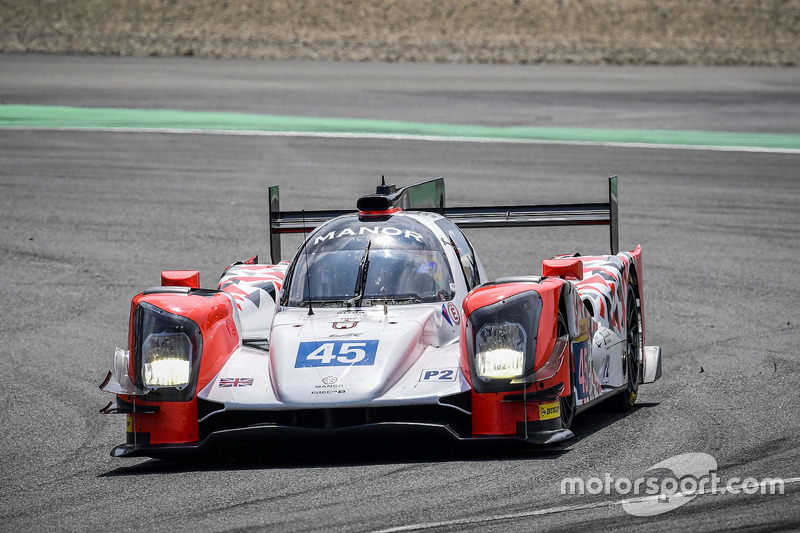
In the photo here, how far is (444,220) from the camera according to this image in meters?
8.94

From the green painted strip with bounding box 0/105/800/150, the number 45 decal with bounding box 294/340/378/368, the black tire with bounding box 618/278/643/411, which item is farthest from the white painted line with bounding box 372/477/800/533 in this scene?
the green painted strip with bounding box 0/105/800/150

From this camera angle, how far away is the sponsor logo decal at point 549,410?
7.05 metres

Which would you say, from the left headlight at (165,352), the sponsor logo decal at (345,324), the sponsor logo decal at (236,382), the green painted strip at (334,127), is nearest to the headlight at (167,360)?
the left headlight at (165,352)

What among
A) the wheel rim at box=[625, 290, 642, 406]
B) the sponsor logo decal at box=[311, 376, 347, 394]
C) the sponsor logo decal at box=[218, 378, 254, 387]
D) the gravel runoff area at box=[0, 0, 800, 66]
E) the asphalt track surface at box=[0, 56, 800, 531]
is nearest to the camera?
the asphalt track surface at box=[0, 56, 800, 531]

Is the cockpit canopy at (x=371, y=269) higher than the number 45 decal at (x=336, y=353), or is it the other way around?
the cockpit canopy at (x=371, y=269)

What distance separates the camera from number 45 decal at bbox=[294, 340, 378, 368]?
23.3 feet

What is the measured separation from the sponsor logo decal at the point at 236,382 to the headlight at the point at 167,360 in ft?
0.64

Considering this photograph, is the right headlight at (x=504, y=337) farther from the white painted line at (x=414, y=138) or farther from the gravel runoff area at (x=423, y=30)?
the gravel runoff area at (x=423, y=30)

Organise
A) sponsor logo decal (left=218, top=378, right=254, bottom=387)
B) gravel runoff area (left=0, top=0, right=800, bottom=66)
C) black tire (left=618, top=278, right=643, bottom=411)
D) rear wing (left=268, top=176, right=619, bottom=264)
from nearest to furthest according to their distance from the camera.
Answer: sponsor logo decal (left=218, top=378, right=254, bottom=387)
black tire (left=618, top=278, right=643, bottom=411)
rear wing (left=268, top=176, right=619, bottom=264)
gravel runoff area (left=0, top=0, right=800, bottom=66)

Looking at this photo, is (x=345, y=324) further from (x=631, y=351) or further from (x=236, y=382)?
(x=631, y=351)

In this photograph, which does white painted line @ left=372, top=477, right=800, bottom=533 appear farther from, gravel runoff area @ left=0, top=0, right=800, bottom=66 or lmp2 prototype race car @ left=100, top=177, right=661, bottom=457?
gravel runoff area @ left=0, top=0, right=800, bottom=66

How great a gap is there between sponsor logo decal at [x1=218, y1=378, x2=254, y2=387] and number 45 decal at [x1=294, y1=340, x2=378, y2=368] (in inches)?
12.5

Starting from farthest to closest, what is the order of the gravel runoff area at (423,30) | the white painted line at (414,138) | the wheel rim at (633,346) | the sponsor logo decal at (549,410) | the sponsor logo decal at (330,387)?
1. the gravel runoff area at (423,30)
2. the white painted line at (414,138)
3. the wheel rim at (633,346)
4. the sponsor logo decal at (549,410)
5. the sponsor logo decal at (330,387)

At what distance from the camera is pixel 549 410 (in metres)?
7.10
